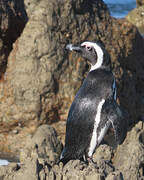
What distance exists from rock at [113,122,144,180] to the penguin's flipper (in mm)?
214

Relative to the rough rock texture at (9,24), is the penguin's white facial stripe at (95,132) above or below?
below

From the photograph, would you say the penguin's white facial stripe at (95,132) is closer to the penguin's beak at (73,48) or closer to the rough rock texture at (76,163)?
the rough rock texture at (76,163)

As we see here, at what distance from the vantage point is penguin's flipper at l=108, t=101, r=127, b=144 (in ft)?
13.4

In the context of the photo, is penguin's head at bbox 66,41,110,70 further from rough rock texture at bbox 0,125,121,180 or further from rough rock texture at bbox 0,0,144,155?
rough rock texture at bbox 0,0,144,155

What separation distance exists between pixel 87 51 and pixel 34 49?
1.84 m

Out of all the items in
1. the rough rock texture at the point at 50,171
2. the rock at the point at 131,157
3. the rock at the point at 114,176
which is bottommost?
the rock at the point at 131,157

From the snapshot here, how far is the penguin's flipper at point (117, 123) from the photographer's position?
4094mm

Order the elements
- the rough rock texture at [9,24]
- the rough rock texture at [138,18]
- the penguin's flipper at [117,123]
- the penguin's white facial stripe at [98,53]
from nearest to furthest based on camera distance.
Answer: the penguin's flipper at [117,123] < the penguin's white facial stripe at [98,53] < the rough rock texture at [9,24] < the rough rock texture at [138,18]

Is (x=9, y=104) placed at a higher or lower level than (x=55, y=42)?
lower

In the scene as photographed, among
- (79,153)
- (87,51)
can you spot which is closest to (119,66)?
(87,51)

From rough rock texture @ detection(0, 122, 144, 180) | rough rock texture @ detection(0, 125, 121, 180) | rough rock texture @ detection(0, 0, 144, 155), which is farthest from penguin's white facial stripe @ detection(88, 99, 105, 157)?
rough rock texture @ detection(0, 0, 144, 155)

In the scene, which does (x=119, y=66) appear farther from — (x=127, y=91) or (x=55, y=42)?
(x=55, y=42)

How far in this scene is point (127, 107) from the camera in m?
7.03

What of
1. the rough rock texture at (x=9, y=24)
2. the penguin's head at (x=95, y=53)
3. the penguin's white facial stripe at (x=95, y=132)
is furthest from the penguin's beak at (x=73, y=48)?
the rough rock texture at (x=9, y=24)
